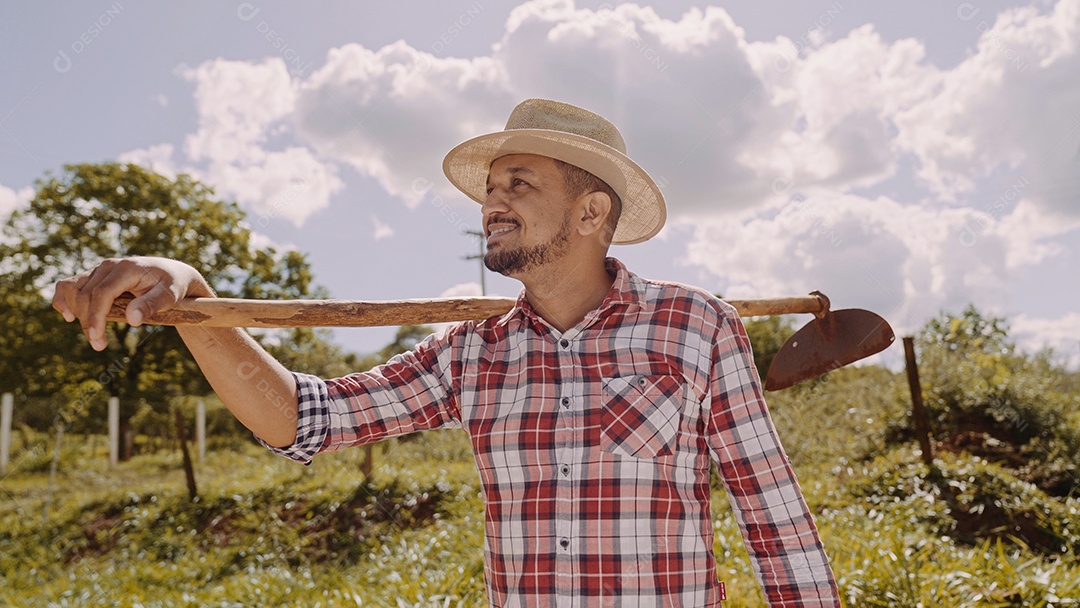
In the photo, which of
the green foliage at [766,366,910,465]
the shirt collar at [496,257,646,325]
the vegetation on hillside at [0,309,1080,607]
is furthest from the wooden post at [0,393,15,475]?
Result: the shirt collar at [496,257,646,325]

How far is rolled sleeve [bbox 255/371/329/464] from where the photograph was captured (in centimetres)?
176

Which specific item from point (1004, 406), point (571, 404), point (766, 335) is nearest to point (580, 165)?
point (571, 404)

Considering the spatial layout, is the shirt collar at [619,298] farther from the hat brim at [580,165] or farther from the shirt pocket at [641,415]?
the hat brim at [580,165]

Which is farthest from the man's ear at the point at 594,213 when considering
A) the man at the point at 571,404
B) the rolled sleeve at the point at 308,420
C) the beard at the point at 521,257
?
the rolled sleeve at the point at 308,420

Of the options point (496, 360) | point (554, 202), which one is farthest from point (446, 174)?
point (496, 360)

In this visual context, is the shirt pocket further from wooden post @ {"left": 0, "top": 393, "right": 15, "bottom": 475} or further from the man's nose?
wooden post @ {"left": 0, "top": 393, "right": 15, "bottom": 475}

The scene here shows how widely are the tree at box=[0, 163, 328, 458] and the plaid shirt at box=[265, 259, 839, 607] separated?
55.4 feet

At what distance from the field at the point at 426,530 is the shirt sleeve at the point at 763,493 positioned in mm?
3176

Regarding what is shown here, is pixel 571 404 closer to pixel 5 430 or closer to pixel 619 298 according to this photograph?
pixel 619 298

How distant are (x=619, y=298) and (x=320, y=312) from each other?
73cm

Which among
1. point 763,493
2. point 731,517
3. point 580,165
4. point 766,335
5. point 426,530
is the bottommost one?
point 426,530

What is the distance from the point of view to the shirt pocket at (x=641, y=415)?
161 centimetres

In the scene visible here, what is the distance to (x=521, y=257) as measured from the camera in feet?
6.22

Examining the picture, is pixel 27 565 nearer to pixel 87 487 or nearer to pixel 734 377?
pixel 87 487
